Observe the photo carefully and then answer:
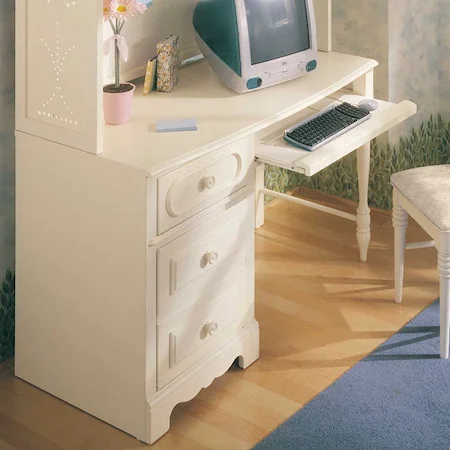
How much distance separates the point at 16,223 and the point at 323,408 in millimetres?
993

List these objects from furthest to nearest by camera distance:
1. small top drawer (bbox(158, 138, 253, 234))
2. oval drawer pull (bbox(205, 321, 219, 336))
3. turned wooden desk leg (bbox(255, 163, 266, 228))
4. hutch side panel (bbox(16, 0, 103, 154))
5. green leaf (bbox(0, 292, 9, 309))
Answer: turned wooden desk leg (bbox(255, 163, 266, 228)), green leaf (bbox(0, 292, 9, 309)), oval drawer pull (bbox(205, 321, 219, 336)), small top drawer (bbox(158, 138, 253, 234)), hutch side panel (bbox(16, 0, 103, 154))

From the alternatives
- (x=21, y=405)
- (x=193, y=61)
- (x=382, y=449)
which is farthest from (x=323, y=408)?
(x=193, y=61)

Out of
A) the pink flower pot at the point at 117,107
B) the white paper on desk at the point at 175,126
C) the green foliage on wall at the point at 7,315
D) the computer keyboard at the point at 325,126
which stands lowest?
the green foliage on wall at the point at 7,315

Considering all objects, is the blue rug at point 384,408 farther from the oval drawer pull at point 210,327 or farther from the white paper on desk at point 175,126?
the white paper on desk at point 175,126

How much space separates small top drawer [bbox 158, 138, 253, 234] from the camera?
2.46 m

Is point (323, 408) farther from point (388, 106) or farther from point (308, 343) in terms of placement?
point (388, 106)

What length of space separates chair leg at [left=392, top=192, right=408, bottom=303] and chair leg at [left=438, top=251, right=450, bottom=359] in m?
0.30

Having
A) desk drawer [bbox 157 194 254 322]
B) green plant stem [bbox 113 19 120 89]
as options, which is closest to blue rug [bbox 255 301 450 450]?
desk drawer [bbox 157 194 254 322]

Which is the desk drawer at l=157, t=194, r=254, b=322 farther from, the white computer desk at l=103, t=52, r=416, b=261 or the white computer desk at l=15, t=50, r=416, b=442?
the white computer desk at l=103, t=52, r=416, b=261

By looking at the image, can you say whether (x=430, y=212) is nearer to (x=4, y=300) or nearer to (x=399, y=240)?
(x=399, y=240)

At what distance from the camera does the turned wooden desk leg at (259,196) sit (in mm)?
3732

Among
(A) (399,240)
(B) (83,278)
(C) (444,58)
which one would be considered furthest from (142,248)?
(C) (444,58)

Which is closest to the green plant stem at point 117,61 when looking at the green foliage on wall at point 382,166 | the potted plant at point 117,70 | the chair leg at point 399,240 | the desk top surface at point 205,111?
the potted plant at point 117,70

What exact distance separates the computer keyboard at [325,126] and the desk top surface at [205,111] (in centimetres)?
8
